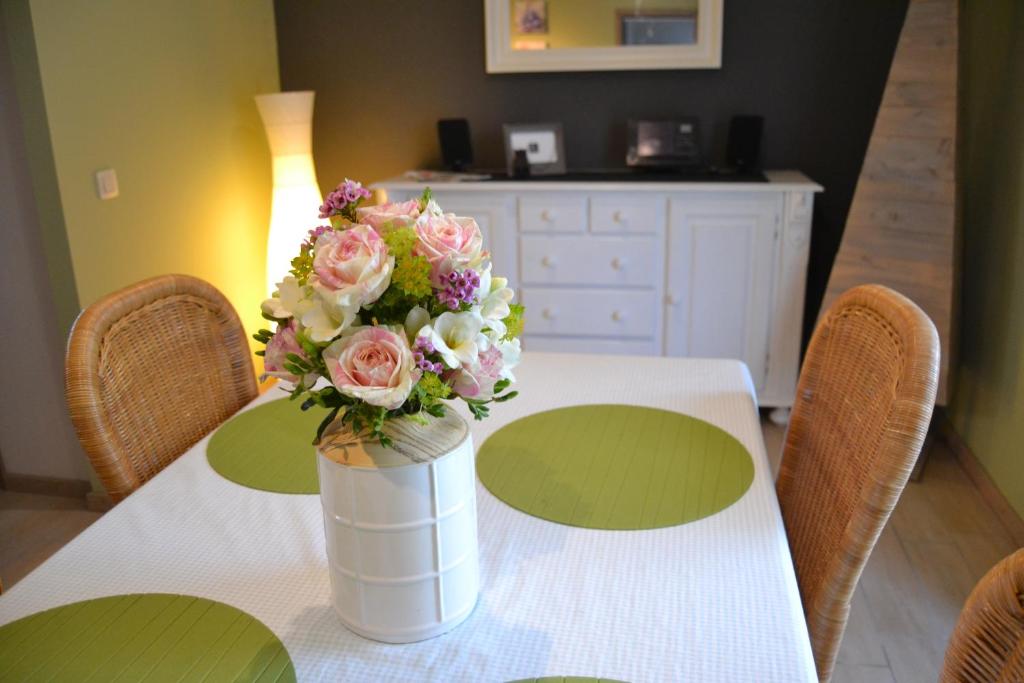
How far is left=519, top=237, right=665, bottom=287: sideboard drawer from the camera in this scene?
10.5ft

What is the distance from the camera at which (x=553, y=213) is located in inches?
126

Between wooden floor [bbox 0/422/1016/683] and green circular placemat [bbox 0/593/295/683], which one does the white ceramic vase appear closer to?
green circular placemat [bbox 0/593/295/683]

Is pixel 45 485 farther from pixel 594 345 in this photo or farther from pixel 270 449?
pixel 594 345

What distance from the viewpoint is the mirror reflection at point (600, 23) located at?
131 inches

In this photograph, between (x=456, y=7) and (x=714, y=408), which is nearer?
(x=714, y=408)

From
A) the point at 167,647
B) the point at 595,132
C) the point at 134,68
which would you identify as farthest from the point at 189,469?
the point at 595,132

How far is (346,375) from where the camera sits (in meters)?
0.84

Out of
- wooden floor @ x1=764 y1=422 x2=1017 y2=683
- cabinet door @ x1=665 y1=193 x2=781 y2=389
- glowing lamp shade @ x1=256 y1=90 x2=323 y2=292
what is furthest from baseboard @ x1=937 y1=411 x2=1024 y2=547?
glowing lamp shade @ x1=256 y1=90 x2=323 y2=292

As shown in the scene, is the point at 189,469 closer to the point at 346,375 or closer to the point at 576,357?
the point at 346,375

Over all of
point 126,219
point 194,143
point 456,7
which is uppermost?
point 456,7

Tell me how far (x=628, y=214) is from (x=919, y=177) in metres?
0.97

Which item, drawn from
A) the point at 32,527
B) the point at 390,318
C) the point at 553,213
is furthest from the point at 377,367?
the point at 553,213

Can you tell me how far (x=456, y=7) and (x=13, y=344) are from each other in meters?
2.08

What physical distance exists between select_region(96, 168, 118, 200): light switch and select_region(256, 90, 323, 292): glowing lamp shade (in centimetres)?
71
